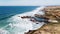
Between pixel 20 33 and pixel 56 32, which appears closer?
pixel 56 32

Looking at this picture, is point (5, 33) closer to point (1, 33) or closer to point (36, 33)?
point (1, 33)

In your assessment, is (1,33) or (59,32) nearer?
(59,32)

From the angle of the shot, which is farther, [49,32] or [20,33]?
[20,33]

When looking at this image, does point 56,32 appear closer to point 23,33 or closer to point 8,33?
point 23,33

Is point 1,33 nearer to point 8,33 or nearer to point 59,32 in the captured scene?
point 8,33

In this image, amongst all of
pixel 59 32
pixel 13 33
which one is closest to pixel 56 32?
pixel 59 32


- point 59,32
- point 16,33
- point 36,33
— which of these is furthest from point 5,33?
point 59,32

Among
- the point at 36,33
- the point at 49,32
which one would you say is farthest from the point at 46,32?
the point at 36,33
